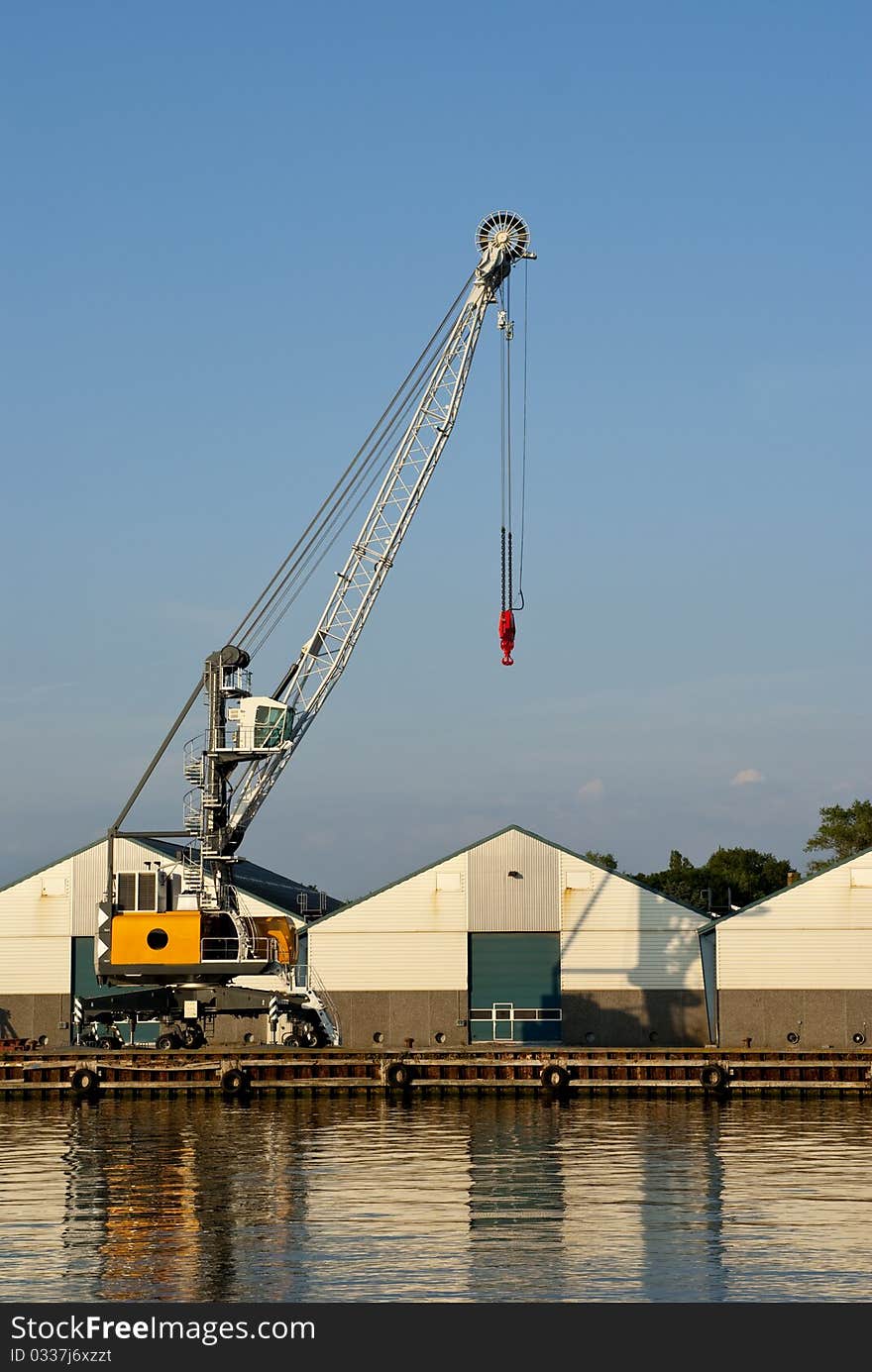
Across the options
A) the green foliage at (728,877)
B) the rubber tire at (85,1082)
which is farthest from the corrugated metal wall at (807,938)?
the green foliage at (728,877)

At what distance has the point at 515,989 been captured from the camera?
243ft

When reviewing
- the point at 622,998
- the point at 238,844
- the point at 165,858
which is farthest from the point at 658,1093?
the point at 165,858

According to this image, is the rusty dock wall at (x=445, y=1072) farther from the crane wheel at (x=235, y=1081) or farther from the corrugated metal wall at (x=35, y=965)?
the corrugated metal wall at (x=35, y=965)

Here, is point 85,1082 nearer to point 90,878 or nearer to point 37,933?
point 37,933

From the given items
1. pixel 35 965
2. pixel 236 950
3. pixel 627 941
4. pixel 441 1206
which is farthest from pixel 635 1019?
pixel 441 1206

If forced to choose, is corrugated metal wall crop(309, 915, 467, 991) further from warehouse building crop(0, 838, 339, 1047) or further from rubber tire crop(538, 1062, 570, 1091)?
rubber tire crop(538, 1062, 570, 1091)

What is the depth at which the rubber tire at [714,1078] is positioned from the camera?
61.3 metres

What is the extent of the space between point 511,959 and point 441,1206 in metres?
39.5

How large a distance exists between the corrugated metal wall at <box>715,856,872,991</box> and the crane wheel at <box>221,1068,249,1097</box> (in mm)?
21882

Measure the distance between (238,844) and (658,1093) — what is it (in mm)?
24080

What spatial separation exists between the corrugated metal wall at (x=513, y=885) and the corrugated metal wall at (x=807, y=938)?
8.75 m

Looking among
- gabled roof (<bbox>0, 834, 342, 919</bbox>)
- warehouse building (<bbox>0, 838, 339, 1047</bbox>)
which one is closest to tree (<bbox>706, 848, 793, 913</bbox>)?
gabled roof (<bbox>0, 834, 342, 919</bbox>)
